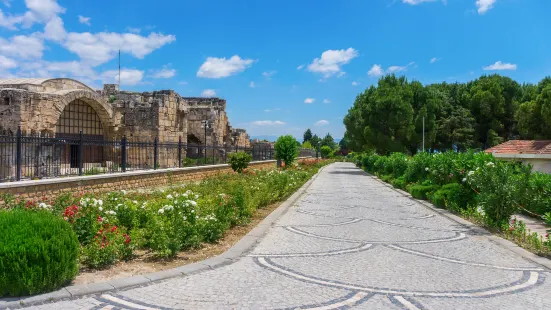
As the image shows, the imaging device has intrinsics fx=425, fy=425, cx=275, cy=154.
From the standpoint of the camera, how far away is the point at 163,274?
5.68 metres

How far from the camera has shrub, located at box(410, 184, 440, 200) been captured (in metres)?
15.7

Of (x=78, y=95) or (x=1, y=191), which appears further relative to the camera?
(x=78, y=95)

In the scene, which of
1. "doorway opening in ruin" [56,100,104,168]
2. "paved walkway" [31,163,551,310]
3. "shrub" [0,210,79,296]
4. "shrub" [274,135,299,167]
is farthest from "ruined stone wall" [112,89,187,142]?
"shrub" [0,210,79,296]

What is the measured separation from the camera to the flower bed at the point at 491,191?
8898mm

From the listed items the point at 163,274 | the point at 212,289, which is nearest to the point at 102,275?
the point at 163,274

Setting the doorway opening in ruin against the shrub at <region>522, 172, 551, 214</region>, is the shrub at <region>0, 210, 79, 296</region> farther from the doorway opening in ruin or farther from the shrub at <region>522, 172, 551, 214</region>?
the doorway opening in ruin

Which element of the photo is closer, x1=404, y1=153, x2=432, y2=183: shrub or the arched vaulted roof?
x1=404, y1=153, x2=432, y2=183: shrub

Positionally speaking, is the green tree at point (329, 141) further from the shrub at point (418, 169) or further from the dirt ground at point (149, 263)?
the dirt ground at point (149, 263)

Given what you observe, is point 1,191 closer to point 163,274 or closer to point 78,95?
point 163,274

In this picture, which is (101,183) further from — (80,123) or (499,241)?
(80,123)

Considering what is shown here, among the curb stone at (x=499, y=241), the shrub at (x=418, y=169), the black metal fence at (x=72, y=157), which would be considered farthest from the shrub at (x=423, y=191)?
the black metal fence at (x=72, y=157)

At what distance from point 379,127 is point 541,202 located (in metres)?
33.4

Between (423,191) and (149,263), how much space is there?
12.6m

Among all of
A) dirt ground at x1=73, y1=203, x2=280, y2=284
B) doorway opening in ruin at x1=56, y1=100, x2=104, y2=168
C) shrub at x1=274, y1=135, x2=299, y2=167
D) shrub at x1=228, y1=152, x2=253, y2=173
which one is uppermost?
doorway opening in ruin at x1=56, y1=100, x2=104, y2=168
